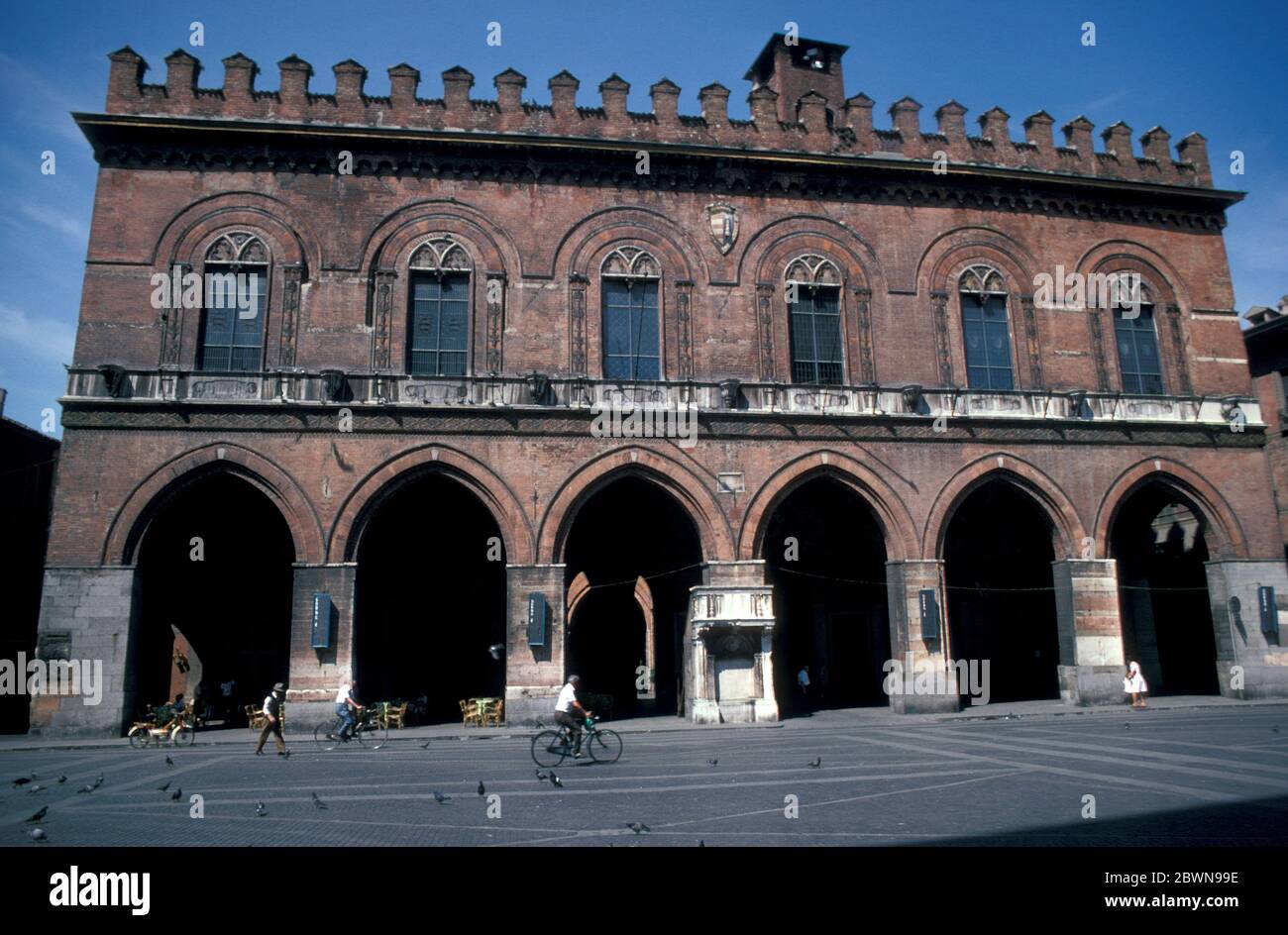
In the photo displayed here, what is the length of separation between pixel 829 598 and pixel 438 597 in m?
12.0

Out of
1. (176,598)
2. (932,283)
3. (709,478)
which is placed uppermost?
(932,283)

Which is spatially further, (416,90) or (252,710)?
(416,90)

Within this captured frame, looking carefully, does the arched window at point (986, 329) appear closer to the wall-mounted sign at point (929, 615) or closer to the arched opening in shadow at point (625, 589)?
the wall-mounted sign at point (929, 615)

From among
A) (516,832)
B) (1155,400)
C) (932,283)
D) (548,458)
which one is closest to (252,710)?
(548,458)

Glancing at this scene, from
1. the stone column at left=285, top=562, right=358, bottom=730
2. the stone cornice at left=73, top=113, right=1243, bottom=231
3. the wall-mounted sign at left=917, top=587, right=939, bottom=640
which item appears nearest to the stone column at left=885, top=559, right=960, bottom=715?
the wall-mounted sign at left=917, top=587, right=939, bottom=640

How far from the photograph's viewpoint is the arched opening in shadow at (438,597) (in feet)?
82.5

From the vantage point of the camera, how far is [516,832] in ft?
30.0

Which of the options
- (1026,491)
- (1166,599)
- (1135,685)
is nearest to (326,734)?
(1026,491)

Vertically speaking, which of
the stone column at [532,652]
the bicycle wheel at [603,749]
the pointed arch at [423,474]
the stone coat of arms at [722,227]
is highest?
the stone coat of arms at [722,227]

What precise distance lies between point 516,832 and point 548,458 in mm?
13749

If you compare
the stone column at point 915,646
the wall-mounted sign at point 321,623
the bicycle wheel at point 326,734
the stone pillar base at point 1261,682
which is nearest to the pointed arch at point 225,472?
the wall-mounted sign at point 321,623

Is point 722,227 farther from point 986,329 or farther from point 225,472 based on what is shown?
point 225,472

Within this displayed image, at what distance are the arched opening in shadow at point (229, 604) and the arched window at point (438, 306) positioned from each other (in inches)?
242
